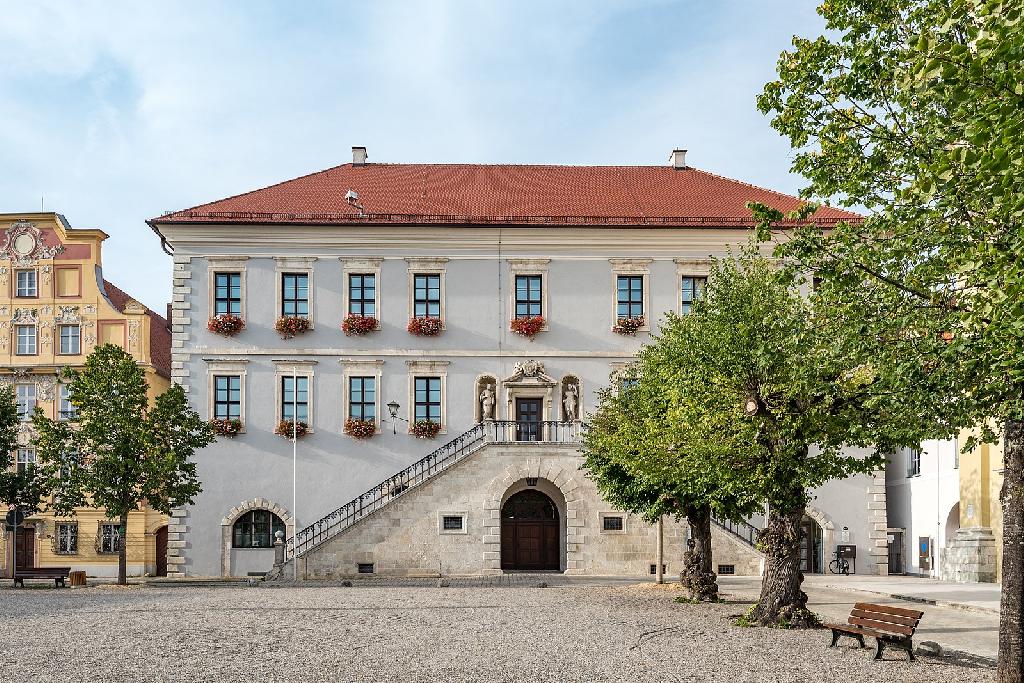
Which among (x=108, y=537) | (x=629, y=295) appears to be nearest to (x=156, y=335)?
(x=108, y=537)

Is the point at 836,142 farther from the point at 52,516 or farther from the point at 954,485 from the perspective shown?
the point at 52,516

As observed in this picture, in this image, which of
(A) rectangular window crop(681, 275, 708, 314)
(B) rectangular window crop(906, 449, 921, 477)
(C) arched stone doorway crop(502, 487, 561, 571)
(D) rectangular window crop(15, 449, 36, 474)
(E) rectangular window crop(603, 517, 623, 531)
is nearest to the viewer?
(E) rectangular window crop(603, 517, 623, 531)

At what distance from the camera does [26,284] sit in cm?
4553

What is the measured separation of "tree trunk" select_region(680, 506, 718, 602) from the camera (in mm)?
Answer: 26766

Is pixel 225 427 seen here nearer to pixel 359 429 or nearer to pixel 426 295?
pixel 359 429

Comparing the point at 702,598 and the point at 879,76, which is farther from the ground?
the point at 879,76

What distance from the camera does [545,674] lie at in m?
15.4

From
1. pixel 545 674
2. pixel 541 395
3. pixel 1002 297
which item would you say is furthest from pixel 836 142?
pixel 541 395

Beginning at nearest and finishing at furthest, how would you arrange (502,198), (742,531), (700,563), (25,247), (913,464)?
(700,563)
(742,531)
(913,464)
(502,198)
(25,247)

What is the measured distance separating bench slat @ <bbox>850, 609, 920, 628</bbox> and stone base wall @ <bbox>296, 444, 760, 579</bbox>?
60.1 ft

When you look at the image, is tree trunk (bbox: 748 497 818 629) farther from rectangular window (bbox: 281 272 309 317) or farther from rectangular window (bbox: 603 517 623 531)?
rectangular window (bbox: 281 272 309 317)

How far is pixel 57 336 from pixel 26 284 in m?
2.33

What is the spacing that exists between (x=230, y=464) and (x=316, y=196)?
32.4ft

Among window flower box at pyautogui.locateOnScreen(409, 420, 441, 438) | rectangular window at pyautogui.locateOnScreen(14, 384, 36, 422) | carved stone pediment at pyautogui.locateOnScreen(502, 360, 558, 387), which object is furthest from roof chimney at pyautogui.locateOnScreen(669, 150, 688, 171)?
rectangular window at pyautogui.locateOnScreen(14, 384, 36, 422)
